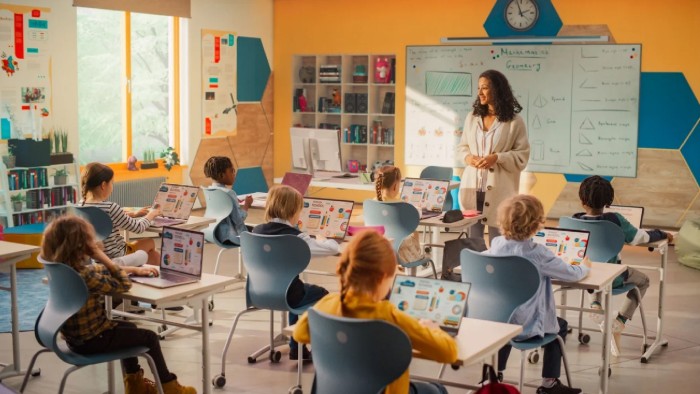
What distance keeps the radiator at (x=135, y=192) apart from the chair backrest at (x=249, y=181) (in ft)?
5.39

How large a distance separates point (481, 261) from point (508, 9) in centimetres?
708

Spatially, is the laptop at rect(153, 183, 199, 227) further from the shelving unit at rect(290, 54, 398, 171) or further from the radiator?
the shelving unit at rect(290, 54, 398, 171)

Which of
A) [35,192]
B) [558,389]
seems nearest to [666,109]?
[558,389]

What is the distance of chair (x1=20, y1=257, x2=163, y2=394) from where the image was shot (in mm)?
4227

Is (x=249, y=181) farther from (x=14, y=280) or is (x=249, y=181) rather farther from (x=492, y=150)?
(x=14, y=280)

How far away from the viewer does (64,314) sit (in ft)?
14.0

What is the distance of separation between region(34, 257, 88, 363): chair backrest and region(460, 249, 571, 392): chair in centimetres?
185

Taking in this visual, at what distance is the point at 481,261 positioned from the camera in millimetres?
4594

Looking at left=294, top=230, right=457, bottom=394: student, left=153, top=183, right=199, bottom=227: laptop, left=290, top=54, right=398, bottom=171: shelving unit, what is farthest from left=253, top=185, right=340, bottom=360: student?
left=290, top=54, right=398, bottom=171: shelving unit

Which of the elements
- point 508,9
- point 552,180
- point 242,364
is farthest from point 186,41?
point 242,364

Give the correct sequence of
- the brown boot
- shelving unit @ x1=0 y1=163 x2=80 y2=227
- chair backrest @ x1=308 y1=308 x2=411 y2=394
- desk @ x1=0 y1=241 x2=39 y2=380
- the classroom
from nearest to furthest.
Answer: chair backrest @ x1=308 y1=308 x2=411 y2=394 < the brown boot < desk @ x1=0 y1=241 x2=39 y2=380 < the classroom < shelving unit @ x1=0 y1=163 x2=80 y2=227

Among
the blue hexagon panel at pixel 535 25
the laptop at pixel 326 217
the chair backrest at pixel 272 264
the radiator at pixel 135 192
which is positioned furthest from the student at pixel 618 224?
the radiator at pixel 135 192

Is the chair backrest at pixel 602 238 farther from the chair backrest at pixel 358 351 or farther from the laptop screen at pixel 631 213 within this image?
the chair backrest at pixel 358 351

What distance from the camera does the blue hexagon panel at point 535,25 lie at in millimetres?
10914
